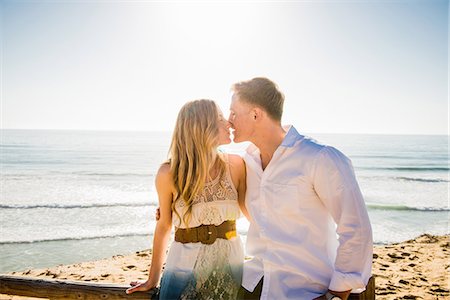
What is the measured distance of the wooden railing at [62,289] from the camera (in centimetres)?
313

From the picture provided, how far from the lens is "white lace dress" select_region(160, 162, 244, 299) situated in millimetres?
2918

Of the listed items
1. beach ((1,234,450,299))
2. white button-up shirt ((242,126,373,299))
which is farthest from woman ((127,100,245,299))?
beach ((1,234,450,299))

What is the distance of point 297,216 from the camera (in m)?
2.71

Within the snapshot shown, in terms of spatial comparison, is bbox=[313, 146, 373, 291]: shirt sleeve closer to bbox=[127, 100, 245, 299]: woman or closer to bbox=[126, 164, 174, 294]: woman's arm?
bbox=[127, 100, 245, 299]: woman

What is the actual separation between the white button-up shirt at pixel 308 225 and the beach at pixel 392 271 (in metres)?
4.45

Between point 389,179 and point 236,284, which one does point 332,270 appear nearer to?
point 236,284

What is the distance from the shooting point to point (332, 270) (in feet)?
8.98

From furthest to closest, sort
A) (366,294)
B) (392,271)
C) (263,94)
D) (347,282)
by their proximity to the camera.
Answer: (392,271), (263,94), (366,294), (347,282)

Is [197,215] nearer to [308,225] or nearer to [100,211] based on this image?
[308,225]

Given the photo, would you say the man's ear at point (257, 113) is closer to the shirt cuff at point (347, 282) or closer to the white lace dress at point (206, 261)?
the white lace dress at point (206, 261)

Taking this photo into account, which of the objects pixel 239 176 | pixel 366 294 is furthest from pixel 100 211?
pixel 366 294

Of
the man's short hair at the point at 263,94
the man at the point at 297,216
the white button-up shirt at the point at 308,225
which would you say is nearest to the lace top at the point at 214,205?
the man at the point at 297,216

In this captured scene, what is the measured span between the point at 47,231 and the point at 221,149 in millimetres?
10487

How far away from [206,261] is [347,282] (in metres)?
1.09
